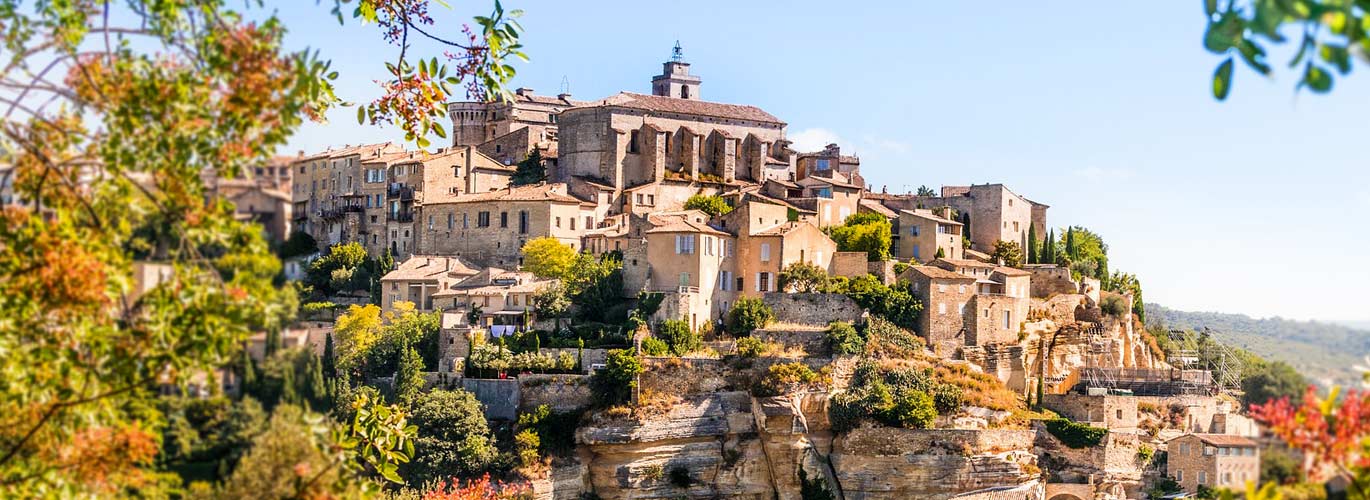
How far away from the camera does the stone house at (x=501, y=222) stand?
5441cm

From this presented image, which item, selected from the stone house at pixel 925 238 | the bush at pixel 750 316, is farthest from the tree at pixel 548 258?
the stone house at pixel 925 238

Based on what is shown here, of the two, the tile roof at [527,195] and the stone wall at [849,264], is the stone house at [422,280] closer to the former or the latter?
the tile roof at [527,195]

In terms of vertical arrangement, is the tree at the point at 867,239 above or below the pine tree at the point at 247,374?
above

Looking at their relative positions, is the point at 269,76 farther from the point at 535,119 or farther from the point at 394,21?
the point at 535,119

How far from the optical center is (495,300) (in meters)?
49.4

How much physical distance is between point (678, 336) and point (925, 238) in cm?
1063

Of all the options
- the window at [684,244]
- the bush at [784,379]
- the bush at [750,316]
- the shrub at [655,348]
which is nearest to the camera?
the bush at [784,379]

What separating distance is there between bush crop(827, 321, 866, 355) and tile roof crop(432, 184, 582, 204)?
13093mm

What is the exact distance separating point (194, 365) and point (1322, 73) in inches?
180

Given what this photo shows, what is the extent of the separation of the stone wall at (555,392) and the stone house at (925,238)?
12.4 m

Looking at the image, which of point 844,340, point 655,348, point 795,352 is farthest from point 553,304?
point 844,340

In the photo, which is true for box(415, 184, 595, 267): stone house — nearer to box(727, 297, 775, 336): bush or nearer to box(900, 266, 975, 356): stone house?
box(727, 297, 775, 336): bush

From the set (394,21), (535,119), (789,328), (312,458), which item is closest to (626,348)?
(789,328)

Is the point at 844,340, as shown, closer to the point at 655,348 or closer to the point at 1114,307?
the point at 655,348
